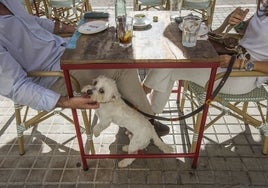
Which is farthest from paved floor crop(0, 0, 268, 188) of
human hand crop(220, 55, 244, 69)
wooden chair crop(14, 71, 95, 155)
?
human hand crop(220, 55, 244, 69)

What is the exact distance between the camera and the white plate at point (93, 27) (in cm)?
219

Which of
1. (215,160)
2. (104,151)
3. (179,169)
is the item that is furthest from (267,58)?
(104,151)

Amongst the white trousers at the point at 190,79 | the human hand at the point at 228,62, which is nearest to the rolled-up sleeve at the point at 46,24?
the white trousers at the point at 190,79

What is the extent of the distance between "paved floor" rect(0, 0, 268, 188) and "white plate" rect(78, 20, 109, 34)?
44.2 inches

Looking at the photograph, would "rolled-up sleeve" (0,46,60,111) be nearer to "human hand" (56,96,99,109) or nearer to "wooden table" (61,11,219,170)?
"human hand" (56,96,99,109)

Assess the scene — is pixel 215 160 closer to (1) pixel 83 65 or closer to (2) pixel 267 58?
(2) pixel 267 58

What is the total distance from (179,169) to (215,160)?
0.36 meters

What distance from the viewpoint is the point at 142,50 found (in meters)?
1.95

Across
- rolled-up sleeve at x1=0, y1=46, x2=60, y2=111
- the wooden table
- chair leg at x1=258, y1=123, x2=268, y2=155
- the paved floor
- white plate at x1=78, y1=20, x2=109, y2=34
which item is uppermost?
white plate at x1=78, y1=20, x2=109, y2=34

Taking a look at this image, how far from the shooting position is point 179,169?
2.49 m

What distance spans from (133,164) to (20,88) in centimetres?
119

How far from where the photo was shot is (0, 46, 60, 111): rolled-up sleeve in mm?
1948

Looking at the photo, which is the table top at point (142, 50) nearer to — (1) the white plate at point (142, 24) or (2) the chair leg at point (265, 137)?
(1) the white plate at point (142, 24)

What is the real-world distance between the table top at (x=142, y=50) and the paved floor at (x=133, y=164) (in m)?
1.10
